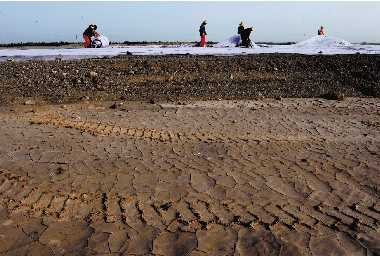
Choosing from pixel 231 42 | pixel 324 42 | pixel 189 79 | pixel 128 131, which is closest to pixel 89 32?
pixel 231 42

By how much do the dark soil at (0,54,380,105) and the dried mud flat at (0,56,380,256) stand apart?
1.35 meters

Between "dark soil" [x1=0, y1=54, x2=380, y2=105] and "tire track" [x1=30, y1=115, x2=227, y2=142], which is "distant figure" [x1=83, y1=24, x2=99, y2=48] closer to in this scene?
"dark soil" [x1=0, y1=54, x2=380, y2=105]

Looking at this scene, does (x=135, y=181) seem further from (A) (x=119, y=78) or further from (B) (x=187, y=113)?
(A) (x=119, y=78)

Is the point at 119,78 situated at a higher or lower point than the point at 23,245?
higher

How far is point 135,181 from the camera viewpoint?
3.09m

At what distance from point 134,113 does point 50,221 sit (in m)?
3.15

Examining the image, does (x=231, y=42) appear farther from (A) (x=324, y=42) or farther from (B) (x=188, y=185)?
(B) (x=188, y=185)

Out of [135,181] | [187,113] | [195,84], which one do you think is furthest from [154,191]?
[195,84]

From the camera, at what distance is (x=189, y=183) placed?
10.1 feet

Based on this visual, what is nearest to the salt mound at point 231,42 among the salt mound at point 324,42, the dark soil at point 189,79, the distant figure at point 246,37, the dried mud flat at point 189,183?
the distant figure at point 246,37

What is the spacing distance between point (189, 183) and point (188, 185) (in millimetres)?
42

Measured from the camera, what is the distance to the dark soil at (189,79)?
6.84 m

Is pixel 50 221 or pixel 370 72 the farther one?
pixel 370 72

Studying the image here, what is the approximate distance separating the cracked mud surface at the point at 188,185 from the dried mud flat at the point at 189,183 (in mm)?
12
